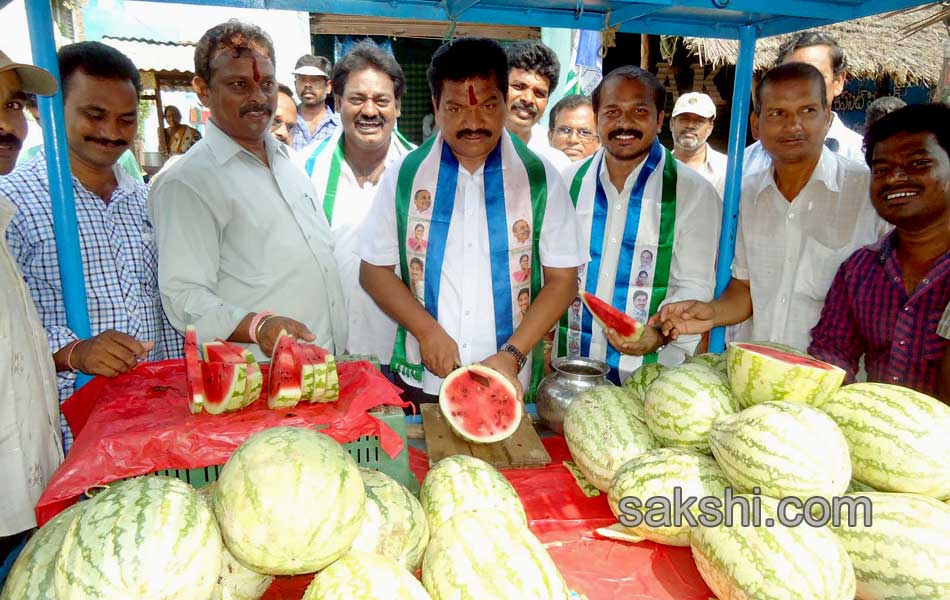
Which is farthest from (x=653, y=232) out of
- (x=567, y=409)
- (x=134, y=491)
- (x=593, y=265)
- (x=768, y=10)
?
(x=134, y=491)

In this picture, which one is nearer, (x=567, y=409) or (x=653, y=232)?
(x=567, y=409)

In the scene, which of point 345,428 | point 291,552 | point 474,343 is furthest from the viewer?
point 474,343

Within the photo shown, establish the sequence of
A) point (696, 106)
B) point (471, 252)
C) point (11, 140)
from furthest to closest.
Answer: point (696, 106) < point (471, 252) < point (11, 140)

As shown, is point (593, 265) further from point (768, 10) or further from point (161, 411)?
point (161, 411)

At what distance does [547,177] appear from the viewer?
12.5ft

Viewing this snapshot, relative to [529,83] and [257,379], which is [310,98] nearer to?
[529,83]

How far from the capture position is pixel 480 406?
2.94 meters

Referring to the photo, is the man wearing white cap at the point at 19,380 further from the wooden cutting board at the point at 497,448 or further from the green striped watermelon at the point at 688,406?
the green striped watermelon at the point at 688,406

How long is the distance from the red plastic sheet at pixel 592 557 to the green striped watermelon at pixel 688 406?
386 millimetres

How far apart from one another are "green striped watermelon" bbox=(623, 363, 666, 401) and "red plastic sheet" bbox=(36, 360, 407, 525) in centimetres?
117

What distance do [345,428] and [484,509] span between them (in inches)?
23.2

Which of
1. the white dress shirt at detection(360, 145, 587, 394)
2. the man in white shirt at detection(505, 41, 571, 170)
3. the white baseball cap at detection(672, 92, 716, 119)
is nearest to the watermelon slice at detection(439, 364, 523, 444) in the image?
the white dress shirt at detection(360, 145, 587, 394)

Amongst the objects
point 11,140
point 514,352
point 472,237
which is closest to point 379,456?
point 514,352

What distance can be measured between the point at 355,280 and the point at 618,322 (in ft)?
6.82
